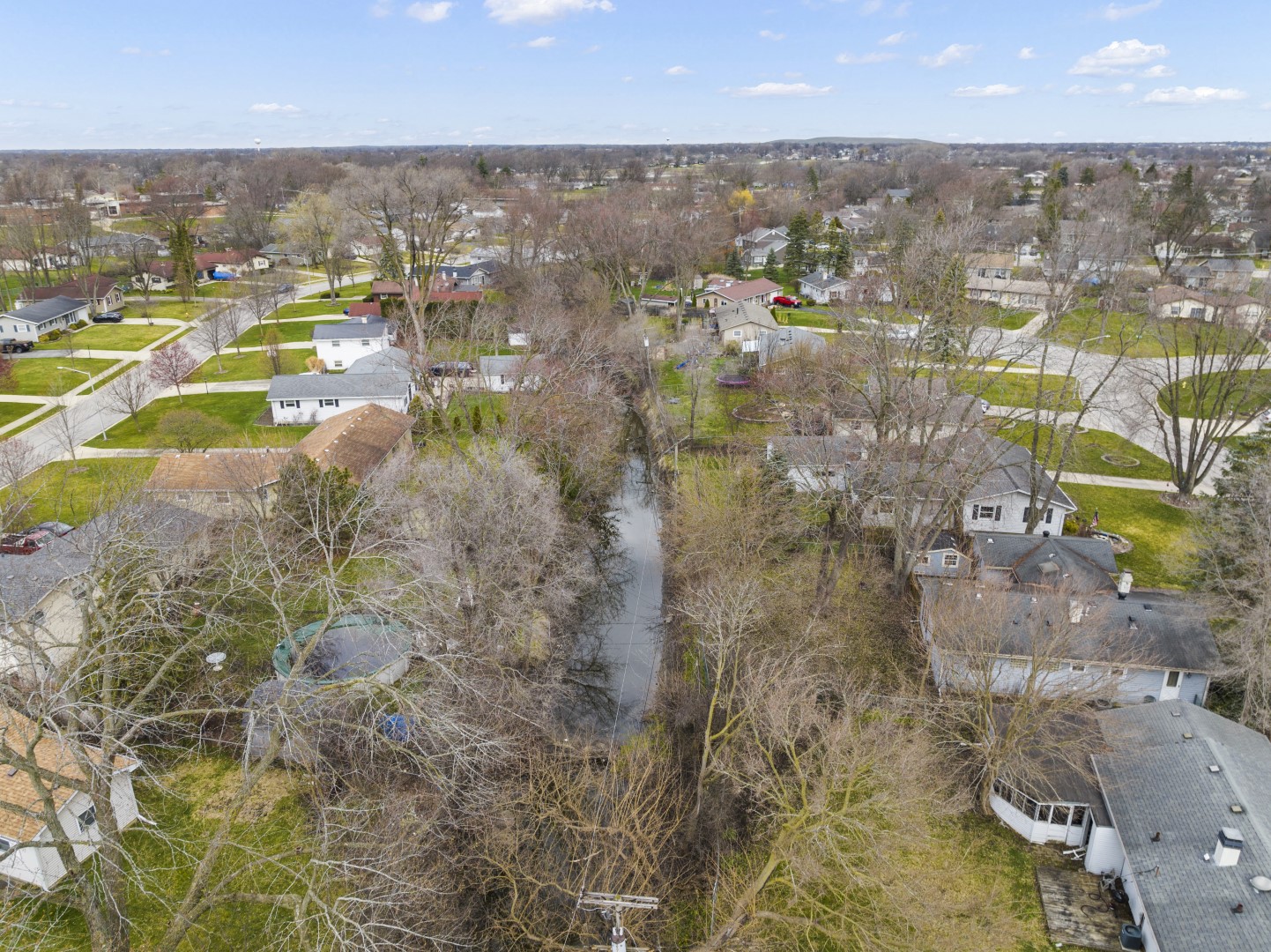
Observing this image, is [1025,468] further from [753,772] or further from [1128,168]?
[1128,168]

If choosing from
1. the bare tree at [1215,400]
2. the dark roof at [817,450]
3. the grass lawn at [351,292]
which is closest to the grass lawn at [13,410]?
the grass lawn at [351,292]

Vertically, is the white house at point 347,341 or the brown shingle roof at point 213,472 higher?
the white house at point 347,341

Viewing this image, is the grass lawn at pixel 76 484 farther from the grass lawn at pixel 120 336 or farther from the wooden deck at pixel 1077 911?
the wooden deck at pixel 1077 911

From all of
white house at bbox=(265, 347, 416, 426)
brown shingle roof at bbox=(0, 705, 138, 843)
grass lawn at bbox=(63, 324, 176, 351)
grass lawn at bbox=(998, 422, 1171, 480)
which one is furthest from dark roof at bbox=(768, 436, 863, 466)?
grass lawn at bbox=(63, 324, 176, 351)

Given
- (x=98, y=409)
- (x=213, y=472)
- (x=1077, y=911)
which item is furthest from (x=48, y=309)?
(x=1077, y=911)

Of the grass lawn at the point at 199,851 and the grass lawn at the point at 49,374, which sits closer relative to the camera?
the grass lawn at the point at 199,851

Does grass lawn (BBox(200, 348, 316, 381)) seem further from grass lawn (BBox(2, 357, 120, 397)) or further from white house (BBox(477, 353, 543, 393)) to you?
white house (BBox(477, 353, 543, 393))
